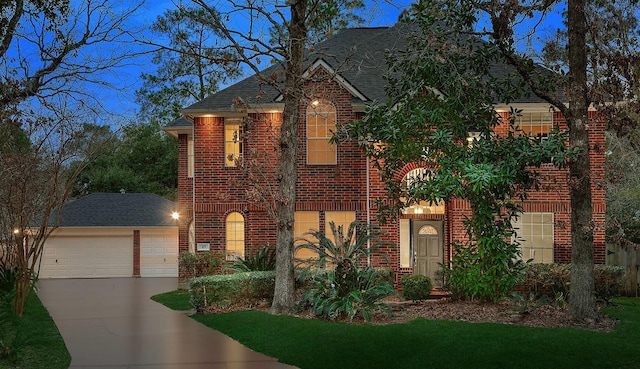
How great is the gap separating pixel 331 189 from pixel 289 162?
5.03 metres

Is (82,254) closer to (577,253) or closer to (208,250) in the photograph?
Result: (208,250)

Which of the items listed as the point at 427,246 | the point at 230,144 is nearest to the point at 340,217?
the point at 427,246

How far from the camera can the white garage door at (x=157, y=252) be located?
3161cm

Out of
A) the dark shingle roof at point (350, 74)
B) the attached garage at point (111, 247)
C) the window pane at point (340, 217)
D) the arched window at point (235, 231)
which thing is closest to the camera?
the window pane at point (340, 217)

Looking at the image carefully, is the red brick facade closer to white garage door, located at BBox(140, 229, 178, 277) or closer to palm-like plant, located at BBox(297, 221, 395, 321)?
palm-like plant, located at BBox(297, 221, 395, 321)

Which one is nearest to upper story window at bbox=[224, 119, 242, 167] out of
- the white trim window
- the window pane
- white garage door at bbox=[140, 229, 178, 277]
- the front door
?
the window pane

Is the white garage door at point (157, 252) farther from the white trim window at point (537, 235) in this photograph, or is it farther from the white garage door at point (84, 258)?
the white trim window at point (537, 235)

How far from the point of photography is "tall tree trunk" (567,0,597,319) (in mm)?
14195

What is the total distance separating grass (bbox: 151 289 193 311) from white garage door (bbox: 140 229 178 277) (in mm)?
8767

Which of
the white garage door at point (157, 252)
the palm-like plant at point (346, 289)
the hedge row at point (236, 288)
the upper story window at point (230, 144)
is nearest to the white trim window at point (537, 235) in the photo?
the hedge row at point (236, 288)

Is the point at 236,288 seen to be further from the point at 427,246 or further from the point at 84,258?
the point at 84,258

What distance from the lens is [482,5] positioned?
47.9 ft

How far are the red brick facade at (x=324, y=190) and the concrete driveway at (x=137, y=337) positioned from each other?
3.62 meters

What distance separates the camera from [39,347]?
12281 millimetres
